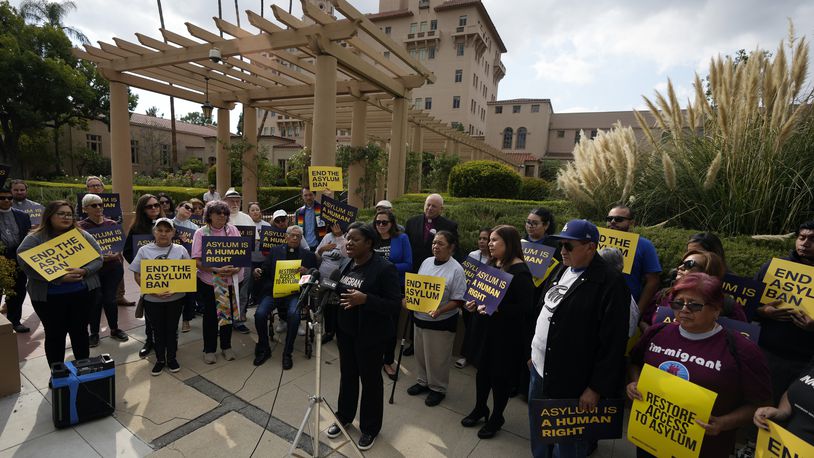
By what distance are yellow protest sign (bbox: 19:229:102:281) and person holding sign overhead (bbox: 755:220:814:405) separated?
20.8 feet

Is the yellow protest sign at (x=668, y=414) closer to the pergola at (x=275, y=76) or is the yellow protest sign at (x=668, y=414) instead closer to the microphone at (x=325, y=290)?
the microphone at (x=325, y=290)


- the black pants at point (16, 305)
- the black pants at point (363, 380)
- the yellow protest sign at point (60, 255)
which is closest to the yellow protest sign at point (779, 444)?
the black pants at point (363, 380)

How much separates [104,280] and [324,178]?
3734mm

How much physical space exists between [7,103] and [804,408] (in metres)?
36.3

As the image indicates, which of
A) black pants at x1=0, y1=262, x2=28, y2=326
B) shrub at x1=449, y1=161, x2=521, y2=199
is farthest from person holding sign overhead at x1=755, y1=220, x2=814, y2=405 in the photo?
shrub at x1=449, y1=161, x2=521, y2=199

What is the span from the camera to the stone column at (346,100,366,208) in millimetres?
12395

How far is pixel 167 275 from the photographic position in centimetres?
432

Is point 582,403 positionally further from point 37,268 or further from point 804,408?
point 37,268

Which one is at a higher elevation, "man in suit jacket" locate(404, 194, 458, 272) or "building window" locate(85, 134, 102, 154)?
"building window" locate(85, 134, 102, 154)

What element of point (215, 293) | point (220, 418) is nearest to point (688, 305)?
point (220, 418)

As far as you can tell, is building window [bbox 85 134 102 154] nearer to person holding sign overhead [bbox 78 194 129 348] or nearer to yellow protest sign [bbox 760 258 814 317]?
person holding sign overhead [bbox 78 194 129 348]

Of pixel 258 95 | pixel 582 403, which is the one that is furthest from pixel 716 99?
pixel 258 95

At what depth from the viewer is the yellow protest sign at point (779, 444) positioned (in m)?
1.82

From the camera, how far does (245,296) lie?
17.9ft
